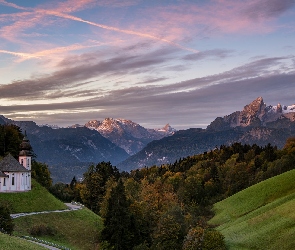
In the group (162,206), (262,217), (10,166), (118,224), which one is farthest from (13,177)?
(262,217)

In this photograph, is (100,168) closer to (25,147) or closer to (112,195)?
(25,147)

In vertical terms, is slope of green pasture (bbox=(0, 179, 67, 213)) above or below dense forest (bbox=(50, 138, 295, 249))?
above

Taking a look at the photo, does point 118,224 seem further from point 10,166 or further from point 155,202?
point 10,166

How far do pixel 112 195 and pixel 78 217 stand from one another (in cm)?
1098

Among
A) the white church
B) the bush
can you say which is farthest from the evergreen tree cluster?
the bush

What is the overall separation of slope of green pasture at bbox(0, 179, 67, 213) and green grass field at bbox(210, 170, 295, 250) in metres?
37.9

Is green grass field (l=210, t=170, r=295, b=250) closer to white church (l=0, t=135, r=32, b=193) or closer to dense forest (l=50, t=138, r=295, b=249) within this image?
dense forest (l=50, t=138, r=295, b=249)

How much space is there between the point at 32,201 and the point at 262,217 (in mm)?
49603

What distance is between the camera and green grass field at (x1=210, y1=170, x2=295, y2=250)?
2621 inches

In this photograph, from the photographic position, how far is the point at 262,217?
78.3 m

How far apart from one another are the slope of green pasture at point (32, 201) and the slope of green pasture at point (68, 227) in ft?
15.8

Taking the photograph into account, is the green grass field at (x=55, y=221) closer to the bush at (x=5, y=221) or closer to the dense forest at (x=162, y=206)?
the dense forest at (x=162, y=206)

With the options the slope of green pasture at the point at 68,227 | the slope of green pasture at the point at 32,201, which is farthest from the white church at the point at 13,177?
the slope of green pasture at the point at 68,227

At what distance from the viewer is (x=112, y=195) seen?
87.6 metres
